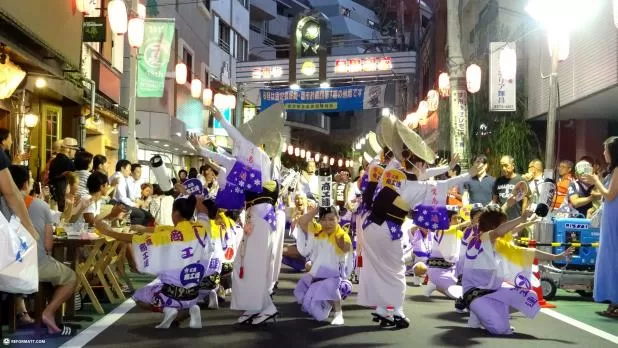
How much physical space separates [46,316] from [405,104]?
3643 centimetres

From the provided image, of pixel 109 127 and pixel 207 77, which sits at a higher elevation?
pixel 207 77

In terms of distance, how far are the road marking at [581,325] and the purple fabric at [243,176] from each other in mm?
3691

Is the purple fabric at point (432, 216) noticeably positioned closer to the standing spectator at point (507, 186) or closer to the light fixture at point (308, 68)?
the standing spectator at point (507, 186)

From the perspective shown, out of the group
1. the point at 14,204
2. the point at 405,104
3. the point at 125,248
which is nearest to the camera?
the point at 14,204

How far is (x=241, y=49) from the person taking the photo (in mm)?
46750

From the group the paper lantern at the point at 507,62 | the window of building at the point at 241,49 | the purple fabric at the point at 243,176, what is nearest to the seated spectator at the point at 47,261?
the purple fabric at the point at 243,176

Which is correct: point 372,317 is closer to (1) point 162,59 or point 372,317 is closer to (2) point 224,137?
(1) point 162,59

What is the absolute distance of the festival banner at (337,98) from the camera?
115ft

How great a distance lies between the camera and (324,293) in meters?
8.55

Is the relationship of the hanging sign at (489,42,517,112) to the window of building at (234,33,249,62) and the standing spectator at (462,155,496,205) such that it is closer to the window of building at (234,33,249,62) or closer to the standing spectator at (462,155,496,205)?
the standing spectator at (462,155,496,205)

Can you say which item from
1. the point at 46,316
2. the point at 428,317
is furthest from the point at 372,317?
the point at 46,316

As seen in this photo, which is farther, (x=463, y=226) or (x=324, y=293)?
(x=463, y=226)

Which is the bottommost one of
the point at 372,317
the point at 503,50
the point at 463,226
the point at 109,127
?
the point at 372,317

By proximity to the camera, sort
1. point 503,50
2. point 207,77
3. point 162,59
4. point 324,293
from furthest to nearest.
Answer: point 207,77, point 162,59, point 503,50, point 324,293
